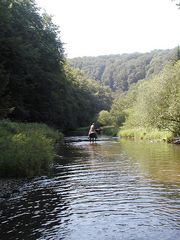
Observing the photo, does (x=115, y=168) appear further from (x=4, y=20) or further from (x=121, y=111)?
(x=121, y=111)

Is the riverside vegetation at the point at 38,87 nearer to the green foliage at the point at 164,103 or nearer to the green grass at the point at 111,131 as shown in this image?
the green foliage at the point at 164,103

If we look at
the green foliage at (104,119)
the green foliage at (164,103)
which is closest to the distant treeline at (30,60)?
the green foliage at (164,103)

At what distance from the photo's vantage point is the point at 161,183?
15.9 metres

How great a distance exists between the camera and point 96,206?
12.0 metres

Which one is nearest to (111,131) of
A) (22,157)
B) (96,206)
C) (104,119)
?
(104,119)

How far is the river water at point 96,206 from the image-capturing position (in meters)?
9.27

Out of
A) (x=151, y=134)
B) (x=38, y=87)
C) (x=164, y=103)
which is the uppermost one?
(x=38, y=87)

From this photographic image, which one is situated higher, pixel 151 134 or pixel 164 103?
pixel 164 103

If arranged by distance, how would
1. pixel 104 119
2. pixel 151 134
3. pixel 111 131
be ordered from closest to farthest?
pixel 151 134
pixel 111 131
pixel 104 119

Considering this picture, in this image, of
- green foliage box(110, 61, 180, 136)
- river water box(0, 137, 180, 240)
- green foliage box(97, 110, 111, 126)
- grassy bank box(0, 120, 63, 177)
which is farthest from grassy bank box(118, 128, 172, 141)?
green foliage box(97, 110, 111, 126)

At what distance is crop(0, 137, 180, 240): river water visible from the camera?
9.27 metres

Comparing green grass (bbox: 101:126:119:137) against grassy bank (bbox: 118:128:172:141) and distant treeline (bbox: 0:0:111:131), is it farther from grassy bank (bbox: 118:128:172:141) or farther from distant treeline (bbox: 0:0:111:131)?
grassy bank (bbox: 118:128:172:141)

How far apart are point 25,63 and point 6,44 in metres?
5.53

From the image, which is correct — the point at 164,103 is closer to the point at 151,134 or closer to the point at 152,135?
the point at 152,135
